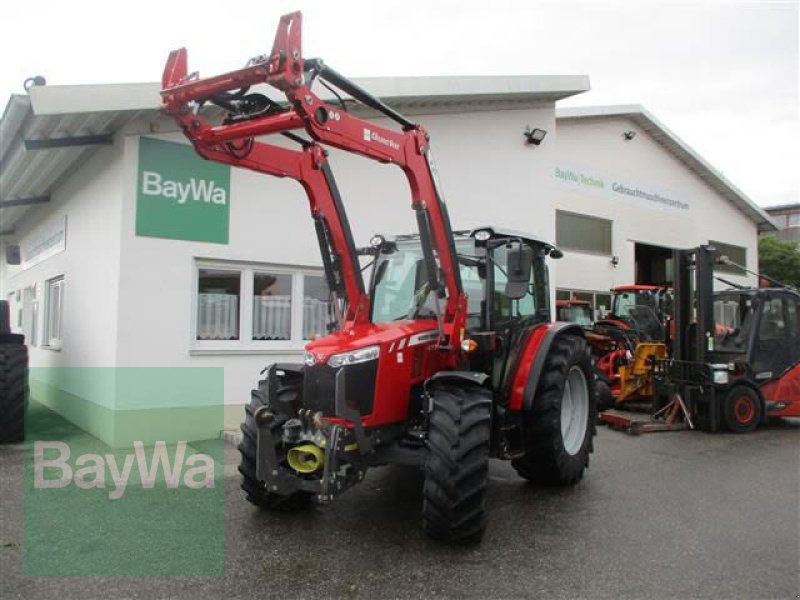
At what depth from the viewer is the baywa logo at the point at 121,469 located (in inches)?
233

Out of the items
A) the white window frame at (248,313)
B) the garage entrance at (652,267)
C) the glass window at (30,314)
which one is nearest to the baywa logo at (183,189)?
the white window frame at (248,313)

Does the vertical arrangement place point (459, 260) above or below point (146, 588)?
above

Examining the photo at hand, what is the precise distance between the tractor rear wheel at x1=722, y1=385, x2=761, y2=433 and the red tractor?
3903 mm

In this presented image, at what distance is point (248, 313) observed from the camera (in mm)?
8289

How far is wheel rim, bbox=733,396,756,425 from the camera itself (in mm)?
8992

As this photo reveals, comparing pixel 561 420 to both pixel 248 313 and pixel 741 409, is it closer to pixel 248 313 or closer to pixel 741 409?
pixel 248 313

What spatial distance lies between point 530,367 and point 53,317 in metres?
8.73

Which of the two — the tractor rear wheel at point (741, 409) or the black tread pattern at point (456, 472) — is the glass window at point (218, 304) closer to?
the black tread pattern at point (456, 472)

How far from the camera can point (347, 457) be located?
435 centimetres

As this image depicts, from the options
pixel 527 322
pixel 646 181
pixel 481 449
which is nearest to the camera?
pixel 481 449

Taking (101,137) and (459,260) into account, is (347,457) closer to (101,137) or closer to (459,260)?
(459,260)

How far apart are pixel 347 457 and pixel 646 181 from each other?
17940 mm

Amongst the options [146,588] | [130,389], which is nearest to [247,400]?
[130,389]

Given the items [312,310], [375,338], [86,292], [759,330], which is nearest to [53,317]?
[86,292]
